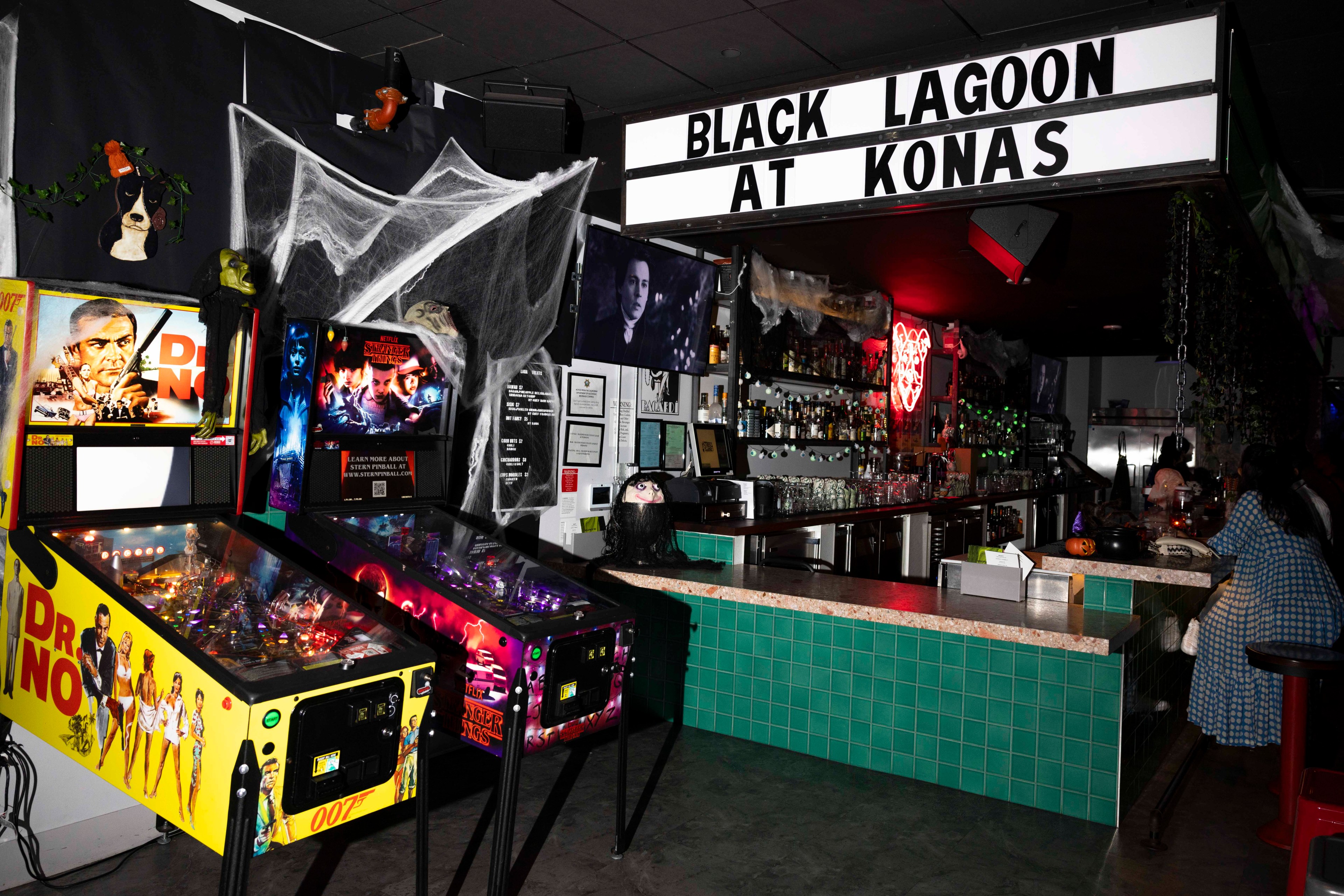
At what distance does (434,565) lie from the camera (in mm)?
3199

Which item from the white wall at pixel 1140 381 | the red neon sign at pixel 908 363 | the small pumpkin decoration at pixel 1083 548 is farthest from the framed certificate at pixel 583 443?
the white wall at pixel 1140 381

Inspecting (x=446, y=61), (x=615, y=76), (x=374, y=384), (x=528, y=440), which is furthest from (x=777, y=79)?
(x=374, y=384)

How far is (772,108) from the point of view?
3.87 metres

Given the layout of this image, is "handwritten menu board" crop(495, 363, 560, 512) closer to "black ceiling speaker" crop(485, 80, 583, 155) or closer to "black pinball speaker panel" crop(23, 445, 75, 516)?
"black ceiling speaker" crop(485, 80, 583, 155)

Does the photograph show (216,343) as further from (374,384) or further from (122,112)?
(122,112)

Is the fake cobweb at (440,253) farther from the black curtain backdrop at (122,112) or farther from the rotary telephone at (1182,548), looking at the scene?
the rotary telephone at (1182,548)

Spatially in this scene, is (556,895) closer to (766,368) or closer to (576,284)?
(576,284)

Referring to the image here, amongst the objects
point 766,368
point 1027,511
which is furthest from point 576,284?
point 1027,511

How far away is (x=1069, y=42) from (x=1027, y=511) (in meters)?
8.29

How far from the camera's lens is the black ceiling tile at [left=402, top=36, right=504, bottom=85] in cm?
412

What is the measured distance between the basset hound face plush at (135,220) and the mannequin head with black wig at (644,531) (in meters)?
2.46

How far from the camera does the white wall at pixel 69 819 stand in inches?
120

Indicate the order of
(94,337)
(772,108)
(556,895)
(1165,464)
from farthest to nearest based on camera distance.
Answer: (1165,464) < (772,108) < (556,895) < (94,337)

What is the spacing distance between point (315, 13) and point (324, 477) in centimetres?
199
